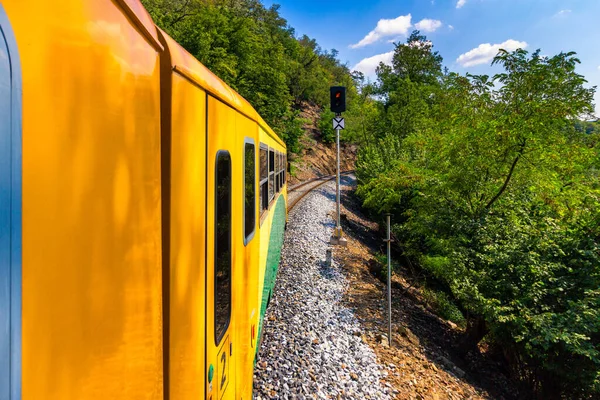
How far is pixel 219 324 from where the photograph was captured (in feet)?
7.00

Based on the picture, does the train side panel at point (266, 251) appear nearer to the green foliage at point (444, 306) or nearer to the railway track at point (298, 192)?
the green foliage at point (444, 306)

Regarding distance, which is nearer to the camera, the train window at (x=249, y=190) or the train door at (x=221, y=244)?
the train door at (x=221, y=244)

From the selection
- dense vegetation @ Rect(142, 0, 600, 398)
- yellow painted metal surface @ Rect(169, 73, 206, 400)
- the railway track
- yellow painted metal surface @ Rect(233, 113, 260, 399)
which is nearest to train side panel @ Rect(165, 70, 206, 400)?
yellow painted metal surface @ Rect(169, 73, 206, 400)

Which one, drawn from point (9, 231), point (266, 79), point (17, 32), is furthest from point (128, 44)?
point (266, 79)

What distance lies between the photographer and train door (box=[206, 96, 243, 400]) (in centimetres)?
190

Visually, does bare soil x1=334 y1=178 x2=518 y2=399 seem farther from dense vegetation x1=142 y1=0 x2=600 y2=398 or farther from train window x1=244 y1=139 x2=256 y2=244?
train window x1=244 y1=139 x2=256 y2=244

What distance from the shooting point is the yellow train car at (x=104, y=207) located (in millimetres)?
762

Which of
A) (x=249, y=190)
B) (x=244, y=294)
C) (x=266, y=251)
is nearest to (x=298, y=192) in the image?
(x=266, y=251)

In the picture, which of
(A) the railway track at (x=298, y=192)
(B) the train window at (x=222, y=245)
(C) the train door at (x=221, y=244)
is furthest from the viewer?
(A) the railway track at (x=298, y=192)

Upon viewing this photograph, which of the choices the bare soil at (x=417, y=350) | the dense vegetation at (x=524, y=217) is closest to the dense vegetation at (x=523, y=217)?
the dense vegetation at (x=524, y=217)

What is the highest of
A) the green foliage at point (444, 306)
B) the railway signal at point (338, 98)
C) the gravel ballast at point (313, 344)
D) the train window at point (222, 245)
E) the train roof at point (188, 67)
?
the railway signal at point (338, 98)

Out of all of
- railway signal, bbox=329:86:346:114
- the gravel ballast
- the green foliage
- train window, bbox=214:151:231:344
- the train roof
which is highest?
railway signal, bbox=329:86:346:114

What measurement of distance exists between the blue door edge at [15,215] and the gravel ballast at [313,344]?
409 centimetres

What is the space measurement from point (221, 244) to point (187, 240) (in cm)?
63
